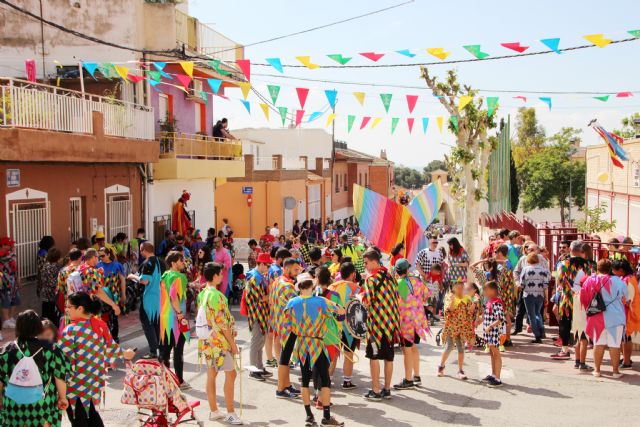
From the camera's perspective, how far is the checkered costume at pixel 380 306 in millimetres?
A: 8484

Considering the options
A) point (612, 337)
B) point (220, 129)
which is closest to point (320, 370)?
point (612, 337)

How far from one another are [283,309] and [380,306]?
3.68ft

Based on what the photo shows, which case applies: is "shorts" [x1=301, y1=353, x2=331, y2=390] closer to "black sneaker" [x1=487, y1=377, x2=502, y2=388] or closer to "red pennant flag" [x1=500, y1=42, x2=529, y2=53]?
"black sneaker" [x1=487, y1=377, x2=502, y2=388]

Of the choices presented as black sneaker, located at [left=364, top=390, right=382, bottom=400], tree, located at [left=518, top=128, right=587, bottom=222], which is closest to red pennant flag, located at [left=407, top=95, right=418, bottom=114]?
black sneaker, located at [left=364, top=390, right=382, bottom=400]

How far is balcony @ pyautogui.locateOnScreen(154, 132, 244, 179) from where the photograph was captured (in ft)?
64.4

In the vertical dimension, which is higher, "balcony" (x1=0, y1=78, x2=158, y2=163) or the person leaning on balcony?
the person leaning on balcony

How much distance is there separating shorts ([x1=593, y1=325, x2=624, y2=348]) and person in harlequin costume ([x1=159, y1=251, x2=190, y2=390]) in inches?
205

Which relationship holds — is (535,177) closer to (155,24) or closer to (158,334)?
(155,24)

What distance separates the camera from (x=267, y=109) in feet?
52.6

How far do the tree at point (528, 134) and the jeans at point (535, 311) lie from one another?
188 ft

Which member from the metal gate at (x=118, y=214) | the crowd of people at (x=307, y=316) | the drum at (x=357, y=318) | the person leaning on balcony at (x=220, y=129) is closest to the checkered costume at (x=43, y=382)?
the crowd of people at (x=307, y=316)

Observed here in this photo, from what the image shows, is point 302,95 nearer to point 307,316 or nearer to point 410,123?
point 410,123

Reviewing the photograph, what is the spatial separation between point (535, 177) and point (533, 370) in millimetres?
45608

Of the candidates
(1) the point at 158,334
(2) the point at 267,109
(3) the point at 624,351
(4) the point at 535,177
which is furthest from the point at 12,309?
(4) the point at 535,177
